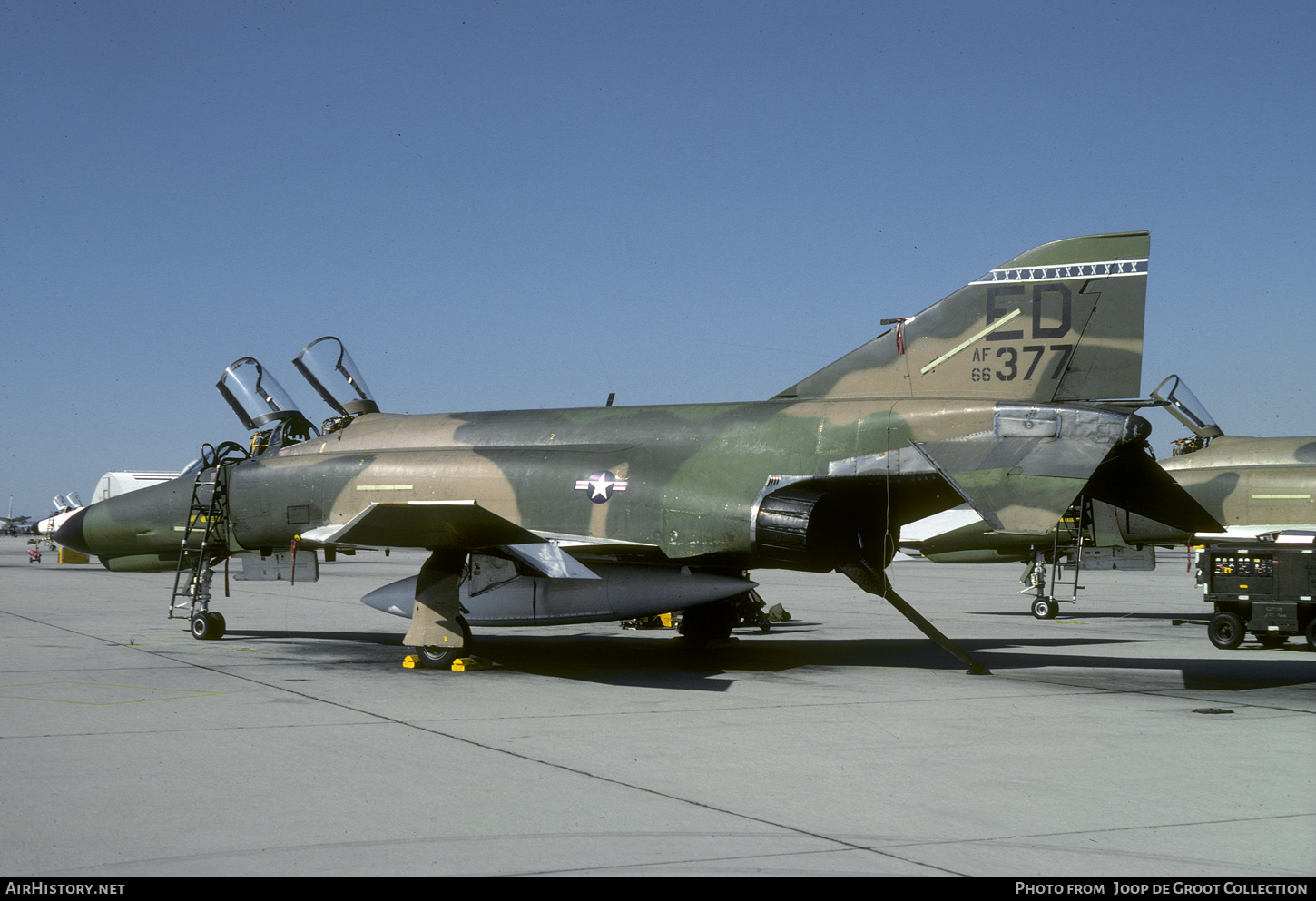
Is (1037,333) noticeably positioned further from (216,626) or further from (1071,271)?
(216,626)

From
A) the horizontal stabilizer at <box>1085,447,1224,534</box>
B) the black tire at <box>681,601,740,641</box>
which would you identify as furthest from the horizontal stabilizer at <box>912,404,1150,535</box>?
the black tire at <box>681,601,740,641</box>

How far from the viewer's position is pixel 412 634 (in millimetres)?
11531

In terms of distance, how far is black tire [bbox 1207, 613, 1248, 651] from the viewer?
14109 mm

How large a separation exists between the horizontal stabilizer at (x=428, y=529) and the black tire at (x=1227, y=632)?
352 inches

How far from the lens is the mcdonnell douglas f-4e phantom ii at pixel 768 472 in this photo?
10.2m

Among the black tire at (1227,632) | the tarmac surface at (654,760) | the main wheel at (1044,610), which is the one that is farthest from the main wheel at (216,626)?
the main wheel at (1044,610)

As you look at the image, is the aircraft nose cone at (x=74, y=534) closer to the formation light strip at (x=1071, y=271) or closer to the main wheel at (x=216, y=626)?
the main wheel at (x=216, y=626)

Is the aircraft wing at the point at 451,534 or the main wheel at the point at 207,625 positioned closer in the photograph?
the aircraft wing at the point at 451,534

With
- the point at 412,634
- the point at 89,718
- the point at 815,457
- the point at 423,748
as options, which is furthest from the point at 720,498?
the point at 89,718

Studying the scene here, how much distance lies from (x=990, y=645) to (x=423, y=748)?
940 cm

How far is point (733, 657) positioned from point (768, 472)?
2845mm

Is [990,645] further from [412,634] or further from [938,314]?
[412,634]

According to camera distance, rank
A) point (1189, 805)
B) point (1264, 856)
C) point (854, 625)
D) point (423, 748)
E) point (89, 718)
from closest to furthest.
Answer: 1. point (1264, 856)
2. point (1189, 805)
3. point (423, 748)
4. point (89, 718)
5. point (854, 625)

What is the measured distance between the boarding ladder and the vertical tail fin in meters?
8.20
